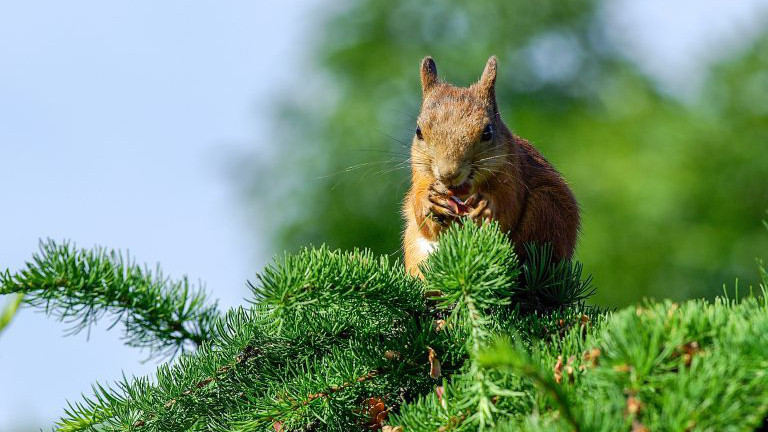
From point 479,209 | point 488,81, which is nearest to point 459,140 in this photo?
point 479,209

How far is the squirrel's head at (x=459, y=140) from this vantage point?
2098mm

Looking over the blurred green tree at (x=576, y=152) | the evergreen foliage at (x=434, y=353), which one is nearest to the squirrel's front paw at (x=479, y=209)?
the evergreen foliage at (x=434, y=353)

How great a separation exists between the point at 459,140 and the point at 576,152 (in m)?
13.6

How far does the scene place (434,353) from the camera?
132cm

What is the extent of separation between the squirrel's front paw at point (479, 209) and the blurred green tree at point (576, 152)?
9529mm

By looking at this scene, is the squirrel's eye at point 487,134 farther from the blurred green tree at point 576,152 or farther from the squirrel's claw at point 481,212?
the blurred green tree at point 576,152

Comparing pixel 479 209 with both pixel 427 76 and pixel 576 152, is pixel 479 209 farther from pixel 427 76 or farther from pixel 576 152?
pixel 576 152

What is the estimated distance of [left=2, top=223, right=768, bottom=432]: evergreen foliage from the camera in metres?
0.96

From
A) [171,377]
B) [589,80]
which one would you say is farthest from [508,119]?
[171,377]

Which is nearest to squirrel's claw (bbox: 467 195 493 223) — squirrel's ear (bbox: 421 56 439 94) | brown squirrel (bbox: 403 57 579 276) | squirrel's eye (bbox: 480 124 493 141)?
brown squirrel (bbox: 403 57 579 276)

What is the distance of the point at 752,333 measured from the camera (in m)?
1.01

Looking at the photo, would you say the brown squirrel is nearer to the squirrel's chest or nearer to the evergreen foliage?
the squirrel's chest

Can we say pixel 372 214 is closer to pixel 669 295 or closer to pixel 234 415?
pixel 669 295

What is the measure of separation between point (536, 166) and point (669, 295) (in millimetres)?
11998
